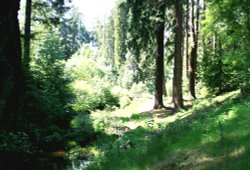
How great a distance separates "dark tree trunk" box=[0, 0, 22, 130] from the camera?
9.88 meters

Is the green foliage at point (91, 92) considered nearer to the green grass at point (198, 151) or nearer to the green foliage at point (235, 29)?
the green foliage at point (235, 29)

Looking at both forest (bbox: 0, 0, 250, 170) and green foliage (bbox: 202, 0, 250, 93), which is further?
green foliage (bbox: 202, 0, 250, 93)

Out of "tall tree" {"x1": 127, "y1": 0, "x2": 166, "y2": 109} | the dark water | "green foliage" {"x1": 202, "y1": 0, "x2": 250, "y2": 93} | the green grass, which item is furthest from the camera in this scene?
"tall tree" {"x1": 127, "y1": 0, "x2": 166, "y2": 109}

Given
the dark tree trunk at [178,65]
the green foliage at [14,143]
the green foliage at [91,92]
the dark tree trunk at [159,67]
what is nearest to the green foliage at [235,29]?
the dark tree trunk at [178,65]

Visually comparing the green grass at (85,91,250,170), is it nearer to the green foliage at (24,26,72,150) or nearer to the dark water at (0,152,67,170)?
the dark water at (0,152,67,170)

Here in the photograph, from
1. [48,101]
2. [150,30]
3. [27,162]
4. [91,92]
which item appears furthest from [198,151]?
Answer: [91,92]

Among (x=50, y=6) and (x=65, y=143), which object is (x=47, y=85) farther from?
(x=50, y=6)

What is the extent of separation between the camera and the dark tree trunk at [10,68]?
32.4 feet

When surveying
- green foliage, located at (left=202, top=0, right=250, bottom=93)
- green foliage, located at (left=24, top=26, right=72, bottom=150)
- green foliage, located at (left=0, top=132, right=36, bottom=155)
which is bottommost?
green foliage, located at (left=0, top=132, right=36, bottom=155)

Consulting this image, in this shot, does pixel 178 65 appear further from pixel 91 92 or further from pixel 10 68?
pixel 91 92

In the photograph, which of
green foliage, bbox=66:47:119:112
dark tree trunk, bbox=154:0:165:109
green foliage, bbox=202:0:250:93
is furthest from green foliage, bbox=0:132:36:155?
dark tree trunk, bbox=154:0:165:109

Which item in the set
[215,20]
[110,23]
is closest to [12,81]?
[215,20]

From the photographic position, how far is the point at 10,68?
10.1 meters

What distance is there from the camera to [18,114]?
10.4m
